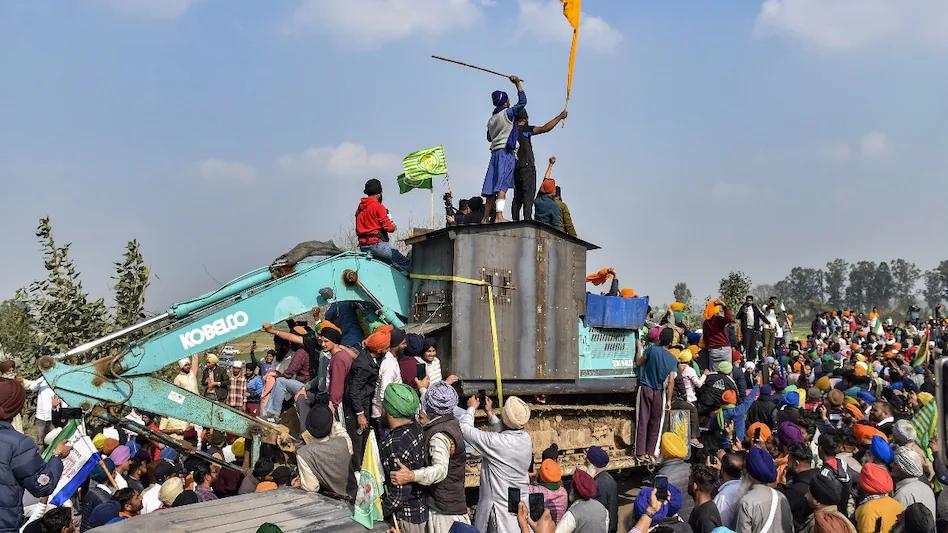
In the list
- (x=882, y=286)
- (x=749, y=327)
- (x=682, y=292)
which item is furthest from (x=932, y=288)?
(x=749, y=327)

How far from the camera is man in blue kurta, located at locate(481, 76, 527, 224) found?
10438 millimetres

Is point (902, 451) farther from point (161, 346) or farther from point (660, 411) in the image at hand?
point (161, 346)

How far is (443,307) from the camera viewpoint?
30.6ft

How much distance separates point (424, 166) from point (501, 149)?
9.65ft

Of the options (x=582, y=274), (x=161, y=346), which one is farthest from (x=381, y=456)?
(x=582, y=274)

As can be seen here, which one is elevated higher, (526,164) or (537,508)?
(526,164)

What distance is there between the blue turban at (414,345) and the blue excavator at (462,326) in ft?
2.16

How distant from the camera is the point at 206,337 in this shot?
327 inches

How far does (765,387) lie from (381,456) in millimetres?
8526

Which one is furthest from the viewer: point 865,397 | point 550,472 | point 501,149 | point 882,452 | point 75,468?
point 865,397

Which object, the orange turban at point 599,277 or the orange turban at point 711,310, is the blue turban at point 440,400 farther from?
the orange turban at point 711,310

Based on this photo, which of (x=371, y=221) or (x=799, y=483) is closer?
(x=799, y=483)

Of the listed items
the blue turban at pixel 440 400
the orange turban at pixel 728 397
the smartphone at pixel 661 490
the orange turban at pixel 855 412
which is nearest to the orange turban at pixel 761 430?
the orange turban at pixel 728 397

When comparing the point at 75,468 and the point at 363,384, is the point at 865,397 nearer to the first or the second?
the point at 363,384
